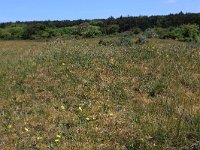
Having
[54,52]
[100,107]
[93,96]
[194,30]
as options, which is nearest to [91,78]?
[93,96]

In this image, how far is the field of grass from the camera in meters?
8.49

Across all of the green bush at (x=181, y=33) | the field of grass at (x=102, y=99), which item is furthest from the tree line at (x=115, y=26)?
the field of grass at (x=102, y=99)

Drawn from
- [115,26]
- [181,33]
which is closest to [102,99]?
[181,33]

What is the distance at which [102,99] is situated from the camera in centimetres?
1083

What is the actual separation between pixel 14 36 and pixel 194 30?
29914 mm

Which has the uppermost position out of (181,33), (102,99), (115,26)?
(102,99)

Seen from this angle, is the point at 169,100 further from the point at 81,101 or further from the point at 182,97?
the point at 81,101

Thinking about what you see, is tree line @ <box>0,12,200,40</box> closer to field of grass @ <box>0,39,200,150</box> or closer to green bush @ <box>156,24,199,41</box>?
green bush @ <box>156,24,199,41</box>

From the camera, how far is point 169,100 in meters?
10.3

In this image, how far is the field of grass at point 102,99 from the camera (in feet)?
27.9

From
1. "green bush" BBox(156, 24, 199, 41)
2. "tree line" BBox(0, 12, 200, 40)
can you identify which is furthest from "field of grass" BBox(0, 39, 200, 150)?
"tree line" BBox(0, 12, 200, 40)

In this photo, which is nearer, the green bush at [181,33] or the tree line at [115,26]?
the green bush at [181,33]

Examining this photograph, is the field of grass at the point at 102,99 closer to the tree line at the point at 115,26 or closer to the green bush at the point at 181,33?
the green bush at the point at 181,33

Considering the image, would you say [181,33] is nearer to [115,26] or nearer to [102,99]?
[115,26]
